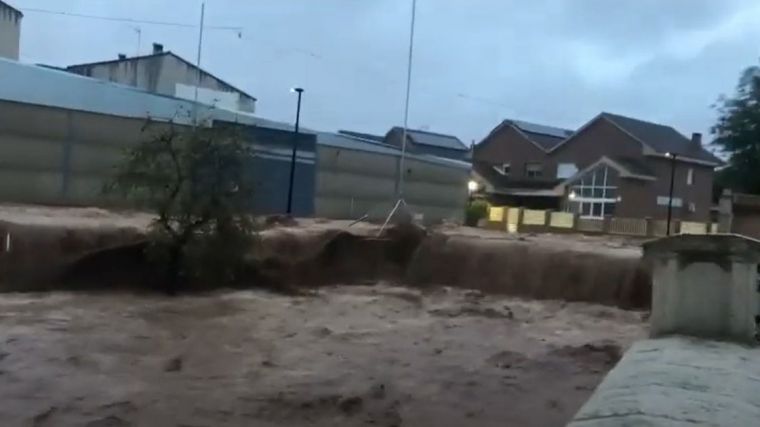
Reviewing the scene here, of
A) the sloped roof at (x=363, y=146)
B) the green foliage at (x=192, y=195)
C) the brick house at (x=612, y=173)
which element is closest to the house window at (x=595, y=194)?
the brick house at (x=612, y=173)

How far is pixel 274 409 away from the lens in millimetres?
8594

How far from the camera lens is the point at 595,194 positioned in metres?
37.6

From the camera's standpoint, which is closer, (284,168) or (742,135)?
(284,168)

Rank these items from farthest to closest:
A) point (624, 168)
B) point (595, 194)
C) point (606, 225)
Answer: point (595, 194) → point (624, 168) → point (606, 225)

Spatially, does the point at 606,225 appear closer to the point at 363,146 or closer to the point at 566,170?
the point at 363,146

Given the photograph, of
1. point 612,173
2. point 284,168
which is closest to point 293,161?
point 284,168

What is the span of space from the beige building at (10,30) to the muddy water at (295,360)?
1987 cm

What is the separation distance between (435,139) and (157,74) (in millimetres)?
14001

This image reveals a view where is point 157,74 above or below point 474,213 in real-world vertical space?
above

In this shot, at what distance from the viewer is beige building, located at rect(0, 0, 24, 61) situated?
32.6m

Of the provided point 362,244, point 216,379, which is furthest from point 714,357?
point 362,244

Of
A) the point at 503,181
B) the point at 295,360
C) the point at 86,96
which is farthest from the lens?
the point at 503,181

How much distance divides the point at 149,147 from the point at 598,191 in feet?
81.8

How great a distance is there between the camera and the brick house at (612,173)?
36.7 metres
